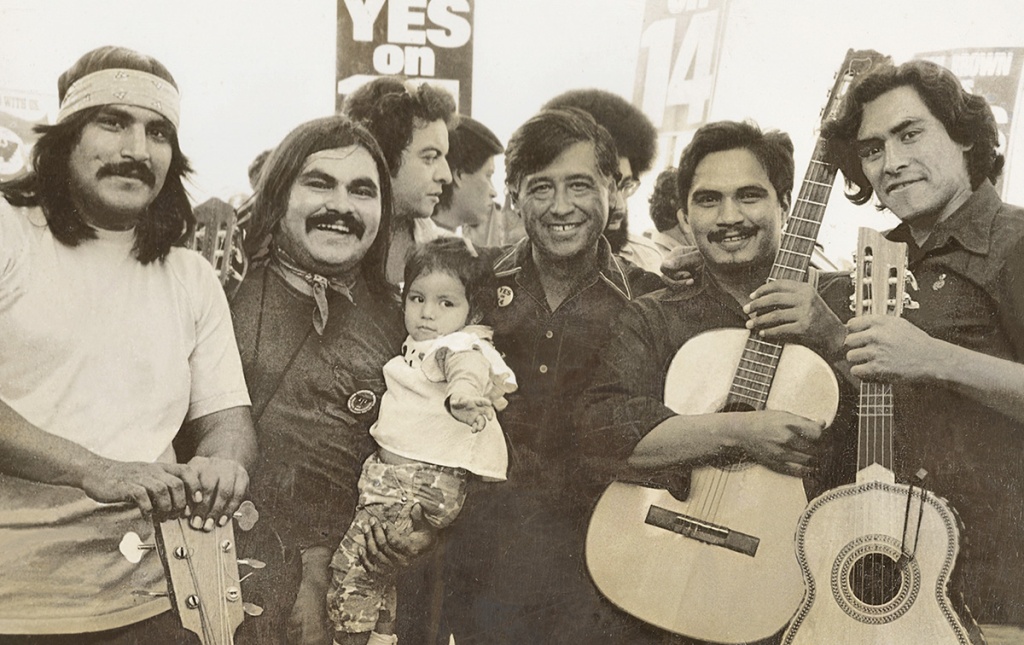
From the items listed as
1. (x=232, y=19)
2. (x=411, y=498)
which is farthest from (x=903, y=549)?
(x=232, y=19)

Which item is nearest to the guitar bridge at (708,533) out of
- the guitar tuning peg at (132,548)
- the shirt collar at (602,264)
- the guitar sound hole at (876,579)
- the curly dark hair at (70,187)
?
the guitar sound hole at (876,579)

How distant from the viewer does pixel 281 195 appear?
3717 millimetres

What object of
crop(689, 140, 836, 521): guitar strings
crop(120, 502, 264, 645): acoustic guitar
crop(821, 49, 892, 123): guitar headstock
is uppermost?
crop(821, 49, 892, 123): guitar headstock

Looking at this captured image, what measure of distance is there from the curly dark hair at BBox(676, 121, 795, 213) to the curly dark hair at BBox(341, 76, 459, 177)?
2.85ft

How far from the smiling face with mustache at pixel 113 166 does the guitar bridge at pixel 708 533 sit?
218 centimetres

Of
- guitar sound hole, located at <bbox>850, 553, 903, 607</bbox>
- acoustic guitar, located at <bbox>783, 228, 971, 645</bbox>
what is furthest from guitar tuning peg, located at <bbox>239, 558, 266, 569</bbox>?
guitar sound hole, located at <bbox>850, 553, 903, 607</bbox>

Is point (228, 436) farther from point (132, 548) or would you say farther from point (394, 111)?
point (394, 111)

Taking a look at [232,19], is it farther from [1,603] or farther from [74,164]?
[1,603]

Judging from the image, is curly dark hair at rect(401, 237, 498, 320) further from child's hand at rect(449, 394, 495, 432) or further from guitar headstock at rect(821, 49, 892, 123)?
guitar headstock at rect(821, 49, 892, 123)

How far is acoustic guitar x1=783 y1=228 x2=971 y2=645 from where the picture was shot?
3564 millimetres

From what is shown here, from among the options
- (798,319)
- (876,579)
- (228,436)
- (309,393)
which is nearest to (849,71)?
(798,319)

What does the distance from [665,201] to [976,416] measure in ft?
4.40

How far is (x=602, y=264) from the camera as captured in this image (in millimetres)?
3770

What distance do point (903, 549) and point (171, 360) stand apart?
2.66 m
